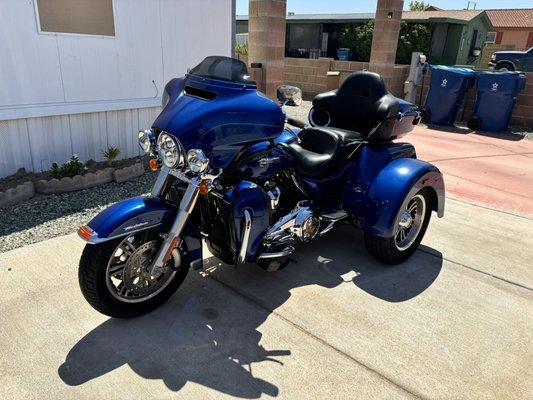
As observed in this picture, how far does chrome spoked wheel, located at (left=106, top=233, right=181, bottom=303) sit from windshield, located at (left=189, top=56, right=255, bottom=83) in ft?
3.45

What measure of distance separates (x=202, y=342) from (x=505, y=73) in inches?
353

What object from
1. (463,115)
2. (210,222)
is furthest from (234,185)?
(463,115)

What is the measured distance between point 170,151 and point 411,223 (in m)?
2.20

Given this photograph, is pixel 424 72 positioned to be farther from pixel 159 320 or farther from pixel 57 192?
pixel 159 320

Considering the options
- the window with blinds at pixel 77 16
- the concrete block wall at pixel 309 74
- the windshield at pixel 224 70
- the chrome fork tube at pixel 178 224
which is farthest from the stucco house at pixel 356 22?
the chrome fork tube at pixel 178 224

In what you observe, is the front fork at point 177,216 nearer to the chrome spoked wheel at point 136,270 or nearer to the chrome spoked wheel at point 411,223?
the chrome spoked wheel at point 136,270

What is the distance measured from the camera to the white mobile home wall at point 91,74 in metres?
4.38

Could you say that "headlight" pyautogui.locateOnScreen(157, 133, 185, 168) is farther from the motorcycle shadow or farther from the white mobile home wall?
the white mobile home wall

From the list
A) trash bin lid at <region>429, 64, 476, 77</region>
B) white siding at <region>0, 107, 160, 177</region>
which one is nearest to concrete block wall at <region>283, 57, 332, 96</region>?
trash bin lid at <region>429, 64, 476, 77</region>

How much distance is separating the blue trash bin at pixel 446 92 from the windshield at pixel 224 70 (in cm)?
811

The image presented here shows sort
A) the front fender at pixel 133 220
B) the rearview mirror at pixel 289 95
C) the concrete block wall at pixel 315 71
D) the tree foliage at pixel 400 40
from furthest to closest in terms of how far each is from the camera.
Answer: the tree foliage at pixel 400 40
the concrete block wall at pixel 315 71
the rearview mirror at pixel 289 95
the front fender at pixel 133 220

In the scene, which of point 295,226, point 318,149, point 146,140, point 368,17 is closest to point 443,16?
point 368,17

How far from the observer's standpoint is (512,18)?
38.2 metres

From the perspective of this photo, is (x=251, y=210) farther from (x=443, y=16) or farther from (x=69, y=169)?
(x=443, y=16)
